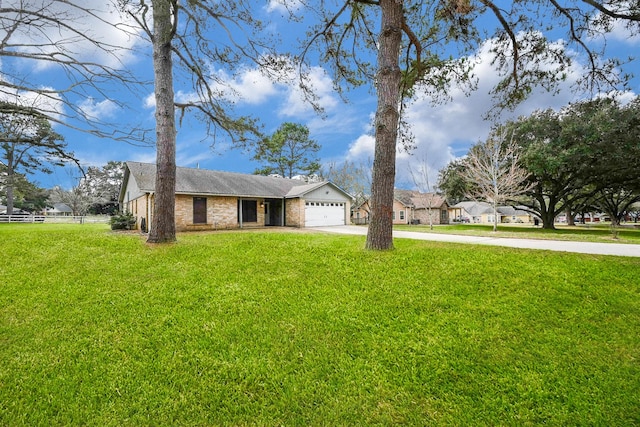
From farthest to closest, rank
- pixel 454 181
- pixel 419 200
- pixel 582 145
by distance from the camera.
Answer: pixel 419 200
pixel 454 181
pixel 582 145

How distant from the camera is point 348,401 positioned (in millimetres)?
2447

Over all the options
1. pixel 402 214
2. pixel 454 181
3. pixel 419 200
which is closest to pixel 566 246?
pixel 454 181

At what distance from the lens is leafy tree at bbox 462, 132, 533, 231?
18.9 metres

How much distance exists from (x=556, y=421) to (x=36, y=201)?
59.1 m

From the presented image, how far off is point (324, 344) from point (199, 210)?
15169mm

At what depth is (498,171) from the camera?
1981cm

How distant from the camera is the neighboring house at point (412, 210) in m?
34.4

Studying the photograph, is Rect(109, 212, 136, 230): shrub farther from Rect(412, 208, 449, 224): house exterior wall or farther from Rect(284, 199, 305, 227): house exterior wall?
Rect(412, 208, 449, 224): house exterior wall

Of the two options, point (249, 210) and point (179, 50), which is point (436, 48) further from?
point (249, 210)

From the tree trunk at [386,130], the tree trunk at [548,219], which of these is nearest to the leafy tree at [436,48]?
the tree trunk at [386,130]

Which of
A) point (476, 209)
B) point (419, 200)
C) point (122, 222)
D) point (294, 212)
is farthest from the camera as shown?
point (476, 209)

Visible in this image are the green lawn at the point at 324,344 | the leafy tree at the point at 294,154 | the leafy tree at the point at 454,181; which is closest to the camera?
the green lawn at the point at 324,344

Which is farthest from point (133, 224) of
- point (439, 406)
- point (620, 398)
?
point (620, 398)

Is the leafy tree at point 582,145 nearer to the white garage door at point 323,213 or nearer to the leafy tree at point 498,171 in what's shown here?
the leafy tree at point 498,171
